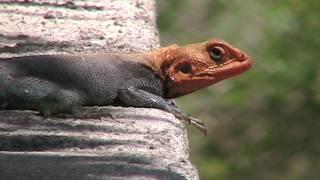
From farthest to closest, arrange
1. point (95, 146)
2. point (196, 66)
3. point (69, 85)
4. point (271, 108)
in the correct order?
point (271, 108)
point (196, 66)
point (69, 85)
point (95, 146)

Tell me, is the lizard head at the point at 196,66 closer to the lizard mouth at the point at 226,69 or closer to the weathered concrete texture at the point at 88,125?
the lizard mouth at the point at 226,69

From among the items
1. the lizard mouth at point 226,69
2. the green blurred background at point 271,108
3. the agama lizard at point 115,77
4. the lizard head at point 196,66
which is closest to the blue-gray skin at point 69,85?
the agama lizard at point 115,77

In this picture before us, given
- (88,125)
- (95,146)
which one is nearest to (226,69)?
(88,125)

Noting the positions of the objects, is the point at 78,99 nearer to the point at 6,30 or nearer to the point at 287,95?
the point at 6,30

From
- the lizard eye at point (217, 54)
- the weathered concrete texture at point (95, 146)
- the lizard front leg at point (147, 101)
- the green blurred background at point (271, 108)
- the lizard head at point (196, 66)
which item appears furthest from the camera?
the green blurred background at point (271, 108)

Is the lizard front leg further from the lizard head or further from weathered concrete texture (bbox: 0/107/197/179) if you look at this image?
the lizard head

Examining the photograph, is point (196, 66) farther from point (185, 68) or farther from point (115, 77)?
point (115, 77)

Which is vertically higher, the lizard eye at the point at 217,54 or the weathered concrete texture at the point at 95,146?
the lizard eye at the point at 217,54

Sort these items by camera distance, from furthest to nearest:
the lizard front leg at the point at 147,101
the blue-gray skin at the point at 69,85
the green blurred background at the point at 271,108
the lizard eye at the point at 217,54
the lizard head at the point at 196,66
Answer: the green blurred background at the point at 271,108 → the lizard eye at the point at 217,54 → the lizard head at the point at 196,66 → the lizard front leg at the point at 147,101 → the blue-gray skin at the point at 69,85
